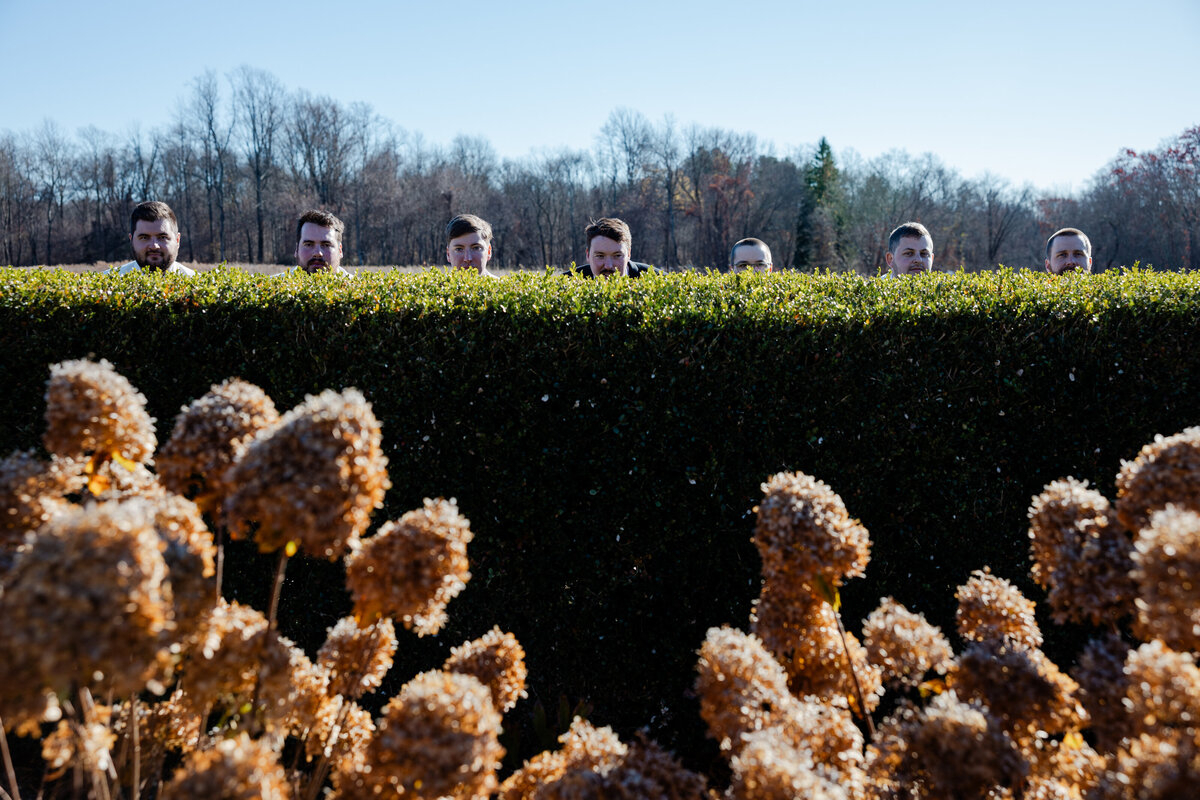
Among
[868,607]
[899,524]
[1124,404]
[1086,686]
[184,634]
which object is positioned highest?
[1124,404]

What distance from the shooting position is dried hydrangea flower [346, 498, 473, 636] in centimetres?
138

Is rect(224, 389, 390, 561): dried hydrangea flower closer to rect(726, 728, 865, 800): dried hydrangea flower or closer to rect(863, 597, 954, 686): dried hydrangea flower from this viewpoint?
rect(726, 728, 865, 800): dried hydrangea flower

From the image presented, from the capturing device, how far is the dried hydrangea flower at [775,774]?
121cm

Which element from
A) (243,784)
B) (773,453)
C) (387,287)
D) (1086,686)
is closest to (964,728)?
(1086,686)

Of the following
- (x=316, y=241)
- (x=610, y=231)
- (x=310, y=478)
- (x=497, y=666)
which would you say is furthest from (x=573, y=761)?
(x=610, y=231)

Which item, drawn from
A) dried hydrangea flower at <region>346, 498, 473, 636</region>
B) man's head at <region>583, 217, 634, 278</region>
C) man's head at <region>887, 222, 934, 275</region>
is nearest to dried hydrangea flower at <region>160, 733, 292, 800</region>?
dried hydrangea flower at <region>346, 498, 473, 636</region>

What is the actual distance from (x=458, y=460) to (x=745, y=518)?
154 centimetres

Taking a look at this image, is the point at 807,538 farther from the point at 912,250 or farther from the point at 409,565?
the point at 912,250

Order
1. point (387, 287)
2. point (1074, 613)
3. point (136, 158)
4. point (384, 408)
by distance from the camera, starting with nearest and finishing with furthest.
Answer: point (1074, 613) < point (384, 408) < point (387, 287) < point (136, 158)

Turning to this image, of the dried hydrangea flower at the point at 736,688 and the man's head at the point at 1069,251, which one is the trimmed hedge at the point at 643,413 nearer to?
the dried hydrangea flower at the point at 736,688

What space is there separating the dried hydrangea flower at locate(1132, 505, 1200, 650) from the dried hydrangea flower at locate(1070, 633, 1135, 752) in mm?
255

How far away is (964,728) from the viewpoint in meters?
1.36

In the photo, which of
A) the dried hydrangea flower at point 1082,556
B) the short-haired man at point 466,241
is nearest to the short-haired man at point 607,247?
the short-haired man at point 466,241

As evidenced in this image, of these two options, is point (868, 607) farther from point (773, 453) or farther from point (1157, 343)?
point (1157, 343)
